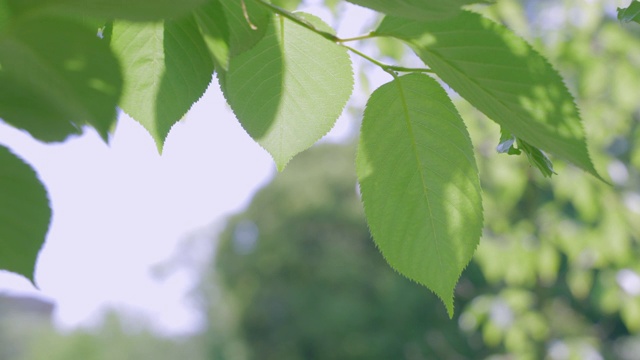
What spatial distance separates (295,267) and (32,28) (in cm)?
900

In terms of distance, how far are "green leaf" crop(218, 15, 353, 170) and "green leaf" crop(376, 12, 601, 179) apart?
2.1 inches

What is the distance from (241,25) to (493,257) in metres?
2.15

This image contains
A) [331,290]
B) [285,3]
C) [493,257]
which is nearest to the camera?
[285,3]

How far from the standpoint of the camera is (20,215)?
284 millimetres

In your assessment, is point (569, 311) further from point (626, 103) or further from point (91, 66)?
point (91, 66)

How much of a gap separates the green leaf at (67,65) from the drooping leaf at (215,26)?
76 mm

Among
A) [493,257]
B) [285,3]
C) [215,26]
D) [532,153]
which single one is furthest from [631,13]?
[493,257]

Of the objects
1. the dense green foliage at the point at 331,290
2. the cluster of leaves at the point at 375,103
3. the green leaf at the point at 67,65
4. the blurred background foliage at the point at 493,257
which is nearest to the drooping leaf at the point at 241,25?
the cluster of leaves at the point at 375,103

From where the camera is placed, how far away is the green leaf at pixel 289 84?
1.13ft

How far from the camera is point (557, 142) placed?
0.90 feet

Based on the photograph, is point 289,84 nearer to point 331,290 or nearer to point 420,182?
point 420,182


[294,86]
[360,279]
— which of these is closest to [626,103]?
[294,86]

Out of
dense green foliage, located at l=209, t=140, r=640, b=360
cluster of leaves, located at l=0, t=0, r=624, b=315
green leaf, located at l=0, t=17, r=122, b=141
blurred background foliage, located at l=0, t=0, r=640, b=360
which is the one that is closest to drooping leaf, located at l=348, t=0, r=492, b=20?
cluster of leaves, located at l=0, t=0, r=624, b=315

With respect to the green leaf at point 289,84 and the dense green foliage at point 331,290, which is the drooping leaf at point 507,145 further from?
the dense green foliage at point 331,290
